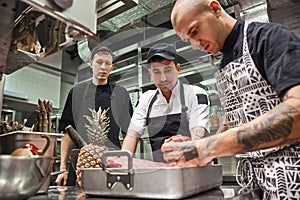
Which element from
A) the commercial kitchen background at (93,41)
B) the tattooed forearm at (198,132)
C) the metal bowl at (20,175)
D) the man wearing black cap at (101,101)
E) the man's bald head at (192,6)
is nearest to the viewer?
the metal bowl at (20,175)

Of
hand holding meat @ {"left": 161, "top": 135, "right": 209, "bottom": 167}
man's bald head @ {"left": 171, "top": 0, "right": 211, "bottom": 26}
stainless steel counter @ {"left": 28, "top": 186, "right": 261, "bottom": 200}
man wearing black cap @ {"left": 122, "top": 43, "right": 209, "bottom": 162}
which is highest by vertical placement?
man's bald head @ {"left": 171, "top": 0, "right": 211, "bottom": 26}

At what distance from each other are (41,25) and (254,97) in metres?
0.66

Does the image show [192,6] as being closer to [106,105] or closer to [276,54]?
[276,54]

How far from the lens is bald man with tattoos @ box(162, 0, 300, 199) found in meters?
0.63

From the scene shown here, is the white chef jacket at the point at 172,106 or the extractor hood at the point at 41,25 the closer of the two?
the extractor hood at the point at 41,25

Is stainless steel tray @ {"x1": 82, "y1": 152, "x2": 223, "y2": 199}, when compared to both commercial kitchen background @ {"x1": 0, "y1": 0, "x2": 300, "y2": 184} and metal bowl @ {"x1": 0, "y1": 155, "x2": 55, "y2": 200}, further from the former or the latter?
commercial kitchen background @ {"x1": 0, "y1": 0, "x2": 300, "y2": 184}

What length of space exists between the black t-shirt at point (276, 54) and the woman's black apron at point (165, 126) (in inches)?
20.4

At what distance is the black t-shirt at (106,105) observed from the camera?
1417 mm

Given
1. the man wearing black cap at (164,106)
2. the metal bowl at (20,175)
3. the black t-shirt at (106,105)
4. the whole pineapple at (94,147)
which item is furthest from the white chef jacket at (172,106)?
the metal bowl at (20,175)

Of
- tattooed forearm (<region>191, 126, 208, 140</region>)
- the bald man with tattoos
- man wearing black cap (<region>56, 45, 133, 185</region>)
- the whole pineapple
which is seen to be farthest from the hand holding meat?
man wearing black cap (<region>56, 45, 133, 185</region>)

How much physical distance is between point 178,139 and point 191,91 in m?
0.51

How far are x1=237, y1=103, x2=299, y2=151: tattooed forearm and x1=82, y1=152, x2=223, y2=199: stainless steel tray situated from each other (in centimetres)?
15

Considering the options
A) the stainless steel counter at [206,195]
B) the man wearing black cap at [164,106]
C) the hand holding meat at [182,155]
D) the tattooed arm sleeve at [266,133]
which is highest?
the man wearing black cap at [164,106]

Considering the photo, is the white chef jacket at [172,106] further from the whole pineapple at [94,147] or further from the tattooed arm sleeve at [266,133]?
the tattooed arm sleeve at [266,133]
